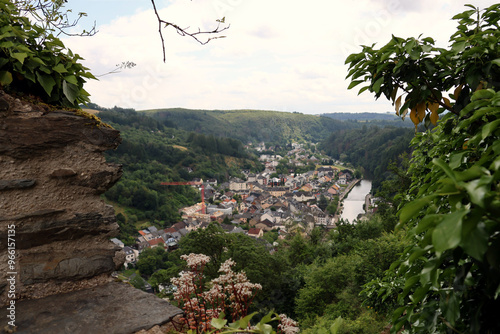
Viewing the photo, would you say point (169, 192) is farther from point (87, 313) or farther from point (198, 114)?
point (198, 114)

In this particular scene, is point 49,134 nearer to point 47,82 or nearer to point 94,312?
point 47,82

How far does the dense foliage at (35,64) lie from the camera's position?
225 centimetres

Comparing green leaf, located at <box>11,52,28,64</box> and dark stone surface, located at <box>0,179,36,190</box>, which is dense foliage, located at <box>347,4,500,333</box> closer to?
green leaf, located at <box>11,52,28,64</box>

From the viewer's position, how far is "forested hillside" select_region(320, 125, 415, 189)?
57.9m

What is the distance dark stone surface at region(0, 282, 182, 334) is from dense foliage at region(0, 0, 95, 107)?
146 centimetres

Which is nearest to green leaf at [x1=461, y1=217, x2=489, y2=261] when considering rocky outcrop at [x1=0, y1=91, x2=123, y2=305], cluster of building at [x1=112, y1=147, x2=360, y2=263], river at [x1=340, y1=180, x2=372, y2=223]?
rocky outcrop at [x1=0, y1=91, x2=123, y2=305]

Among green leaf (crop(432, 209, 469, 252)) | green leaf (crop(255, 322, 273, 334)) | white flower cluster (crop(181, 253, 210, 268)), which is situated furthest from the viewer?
white flower cluster (crop(181, 253, 210, 268))

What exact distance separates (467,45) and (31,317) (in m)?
3.09

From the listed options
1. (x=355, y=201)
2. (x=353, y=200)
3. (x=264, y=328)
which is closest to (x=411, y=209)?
(x=264, y=328)

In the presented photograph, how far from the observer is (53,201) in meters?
2.46

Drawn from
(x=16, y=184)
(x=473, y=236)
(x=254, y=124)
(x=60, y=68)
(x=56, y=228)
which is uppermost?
(x=254, y=124)

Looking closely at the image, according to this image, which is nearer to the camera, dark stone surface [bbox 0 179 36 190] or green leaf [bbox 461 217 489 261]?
green leaf [bbox 461 217 489 261]

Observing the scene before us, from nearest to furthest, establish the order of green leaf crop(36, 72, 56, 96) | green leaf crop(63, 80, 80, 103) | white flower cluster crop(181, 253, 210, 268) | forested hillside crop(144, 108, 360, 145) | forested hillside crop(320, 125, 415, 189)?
green leaf crop(36, 72, 56, 96) < green leaf crop(63, 80, 80, 103) < white flower cluster crop(181, 253, 210, 268) < forested hillside crop(320, 125, 415, 189) < forested hillside crop(144, 108, 360, 145)

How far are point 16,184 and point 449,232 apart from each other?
2564 millimetres
